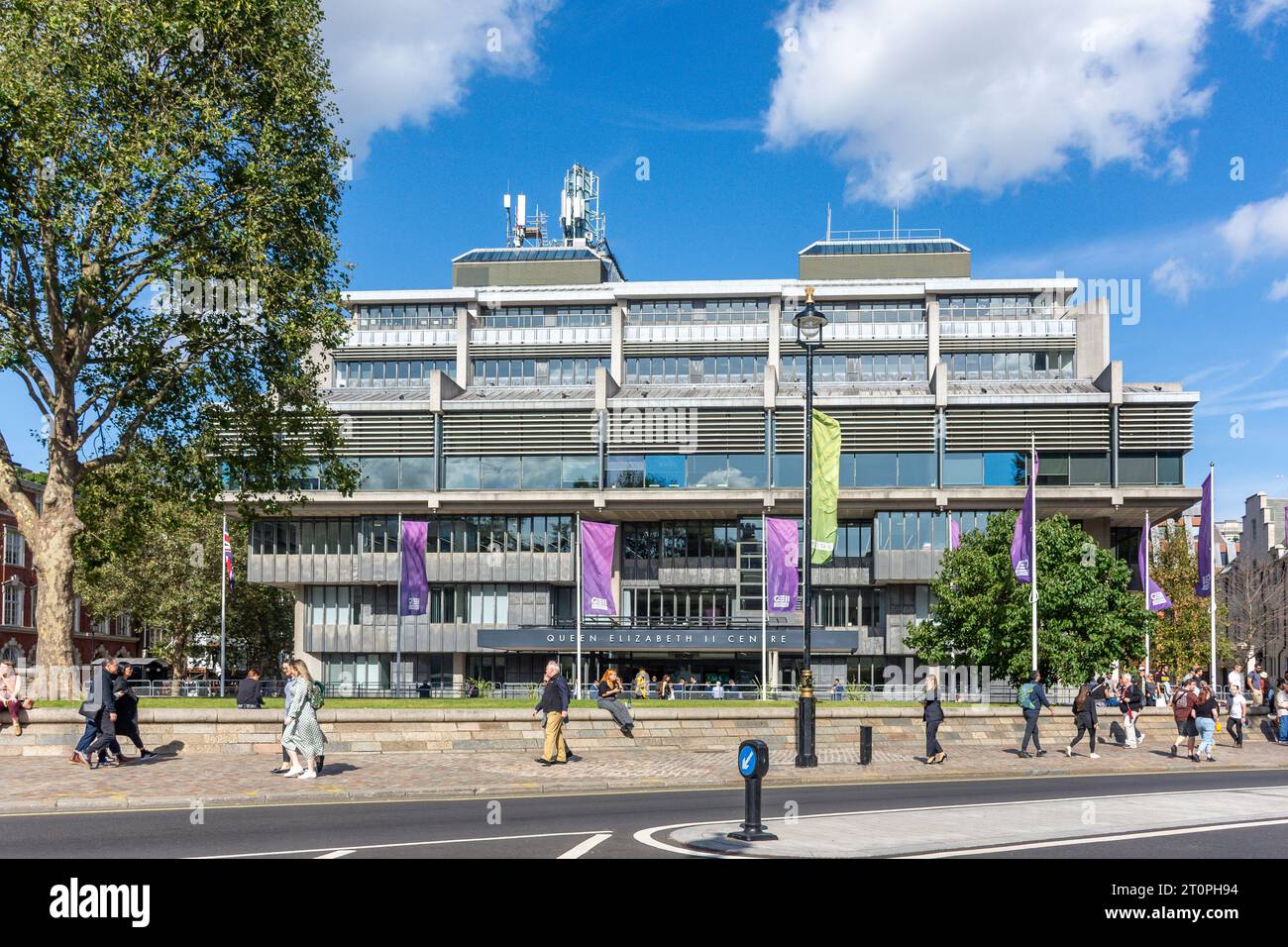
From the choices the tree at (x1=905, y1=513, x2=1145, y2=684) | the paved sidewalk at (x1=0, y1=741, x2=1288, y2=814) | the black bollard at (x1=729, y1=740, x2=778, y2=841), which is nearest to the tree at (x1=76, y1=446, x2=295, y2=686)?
the paved sidewalk at (x1=0, y1=741, x2=1288, y2=814)

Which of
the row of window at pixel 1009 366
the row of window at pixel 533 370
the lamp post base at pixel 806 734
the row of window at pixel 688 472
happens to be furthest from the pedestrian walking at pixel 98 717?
the row of window at pixel 1009 366

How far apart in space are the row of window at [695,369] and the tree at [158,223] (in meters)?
43.3

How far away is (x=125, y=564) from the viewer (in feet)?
214

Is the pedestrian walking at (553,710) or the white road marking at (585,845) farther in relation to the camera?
the pedestrian walking at (553,710)

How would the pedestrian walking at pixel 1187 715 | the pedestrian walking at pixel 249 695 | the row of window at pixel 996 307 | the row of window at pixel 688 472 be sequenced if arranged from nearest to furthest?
1. the pedestrian walking at pixel 249 695
2. the pedestrian walking at pixel 1187 715
3. the row of window at pixel 688 472
4. the row of window at pixel 996 307

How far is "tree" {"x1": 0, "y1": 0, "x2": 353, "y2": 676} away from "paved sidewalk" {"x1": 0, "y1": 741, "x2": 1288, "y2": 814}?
782 centimetres

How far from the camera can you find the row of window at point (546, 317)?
7488cm

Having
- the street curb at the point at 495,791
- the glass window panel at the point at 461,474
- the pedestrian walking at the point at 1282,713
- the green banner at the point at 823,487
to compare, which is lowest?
the pedestrian walking at the point at 1282,713

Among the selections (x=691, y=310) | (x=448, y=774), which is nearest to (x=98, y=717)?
(x=448, y=774)

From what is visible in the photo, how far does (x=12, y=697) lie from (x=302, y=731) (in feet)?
23.1

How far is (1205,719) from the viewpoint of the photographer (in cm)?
2638

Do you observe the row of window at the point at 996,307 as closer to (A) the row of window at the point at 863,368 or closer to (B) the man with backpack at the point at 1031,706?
(A) the row of window at the point at 863,368

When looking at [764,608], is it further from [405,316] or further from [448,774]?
[405,316]
